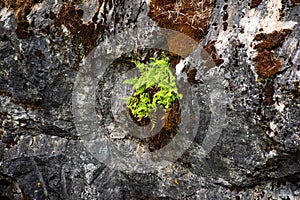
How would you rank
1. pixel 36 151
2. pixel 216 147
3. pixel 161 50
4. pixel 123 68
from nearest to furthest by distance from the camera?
pixel 216 147
pixel 161 50
pixel 123 68
pixel 36 151

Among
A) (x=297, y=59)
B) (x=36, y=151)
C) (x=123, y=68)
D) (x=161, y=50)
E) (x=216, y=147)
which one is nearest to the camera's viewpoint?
(x=297, y=59)

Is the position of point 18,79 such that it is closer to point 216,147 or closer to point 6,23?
point 6,23

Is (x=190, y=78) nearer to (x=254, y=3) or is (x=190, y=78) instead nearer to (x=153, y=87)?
(x=153, y=87)

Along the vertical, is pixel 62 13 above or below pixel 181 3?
below

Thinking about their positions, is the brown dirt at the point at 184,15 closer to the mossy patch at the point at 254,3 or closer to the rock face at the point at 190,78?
the rock face at the point at 190,78

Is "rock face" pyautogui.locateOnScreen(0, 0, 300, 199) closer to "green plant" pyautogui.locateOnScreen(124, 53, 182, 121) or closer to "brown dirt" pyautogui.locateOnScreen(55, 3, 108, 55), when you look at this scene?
"brown dirt" pyautogui.locateOnScreen(55, 3, 108, 55)

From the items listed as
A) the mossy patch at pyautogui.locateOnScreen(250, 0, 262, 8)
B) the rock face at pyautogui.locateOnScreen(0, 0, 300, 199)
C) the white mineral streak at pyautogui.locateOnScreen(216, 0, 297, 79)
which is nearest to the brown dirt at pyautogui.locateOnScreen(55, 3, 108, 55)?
the rock face at pyautogui.locateOnScreen(0, 0, 300, 199)

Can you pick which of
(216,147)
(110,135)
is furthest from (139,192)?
(216,147)

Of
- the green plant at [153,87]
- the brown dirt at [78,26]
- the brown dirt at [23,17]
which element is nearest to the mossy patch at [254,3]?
the green plant at [153,87]
